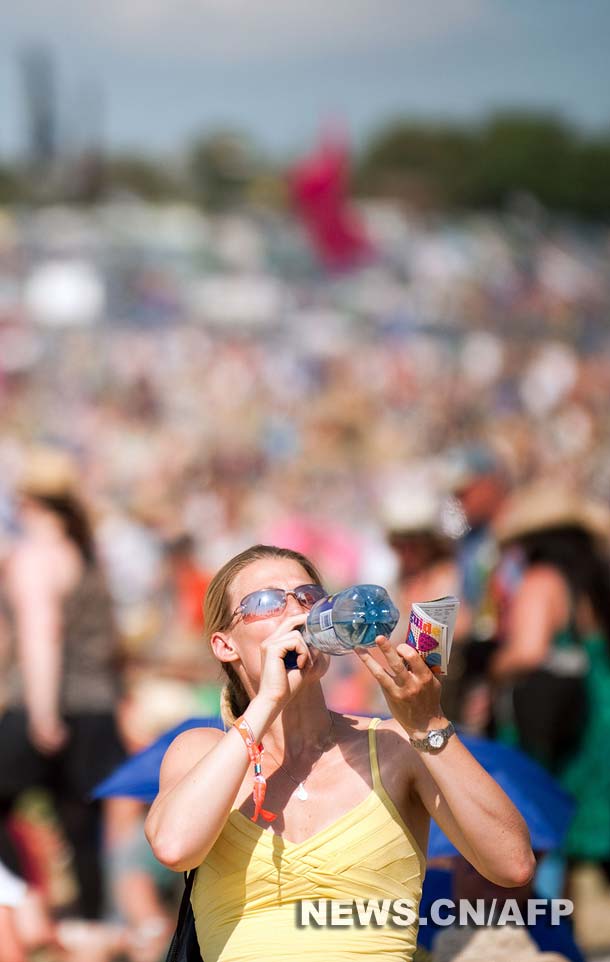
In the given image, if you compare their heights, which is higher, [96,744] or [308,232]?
[308,232]

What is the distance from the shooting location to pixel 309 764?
6.04 feet

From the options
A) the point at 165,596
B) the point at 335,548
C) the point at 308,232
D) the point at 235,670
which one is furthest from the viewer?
the point at 308,232

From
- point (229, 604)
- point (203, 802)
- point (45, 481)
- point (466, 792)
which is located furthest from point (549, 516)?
point (203, 802)

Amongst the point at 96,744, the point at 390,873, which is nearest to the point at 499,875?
the point at 390,873

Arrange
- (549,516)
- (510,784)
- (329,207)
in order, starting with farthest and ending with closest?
(329,207), (549,516), (510,784)

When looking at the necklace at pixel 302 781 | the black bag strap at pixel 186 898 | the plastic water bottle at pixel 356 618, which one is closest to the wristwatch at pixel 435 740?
the plastic water bottle at pixel 356 618

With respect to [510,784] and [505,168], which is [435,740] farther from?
[505,168]

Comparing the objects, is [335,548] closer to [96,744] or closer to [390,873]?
[96,744]

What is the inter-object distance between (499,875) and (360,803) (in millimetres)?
236

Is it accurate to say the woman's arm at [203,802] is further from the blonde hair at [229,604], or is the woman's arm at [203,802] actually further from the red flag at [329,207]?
the red flag at [329,207]

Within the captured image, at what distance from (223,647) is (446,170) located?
103042 millimetres

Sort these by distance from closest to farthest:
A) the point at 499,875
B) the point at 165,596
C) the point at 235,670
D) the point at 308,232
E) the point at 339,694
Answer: the point at 499,875, the point at 235,670, the point at 339,694, the point at 165,596, the point at 308,232

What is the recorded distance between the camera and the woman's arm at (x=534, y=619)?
3312 millimetres

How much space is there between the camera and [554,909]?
2.20 m
